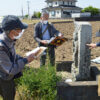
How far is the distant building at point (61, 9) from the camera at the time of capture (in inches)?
2181

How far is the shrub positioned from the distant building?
52.1m

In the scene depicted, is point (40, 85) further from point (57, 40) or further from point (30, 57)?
point (57, 40)

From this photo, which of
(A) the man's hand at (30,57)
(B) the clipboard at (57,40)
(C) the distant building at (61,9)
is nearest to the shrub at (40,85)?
(A) the man's hand at (30,57)

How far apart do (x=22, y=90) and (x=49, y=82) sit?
0.60 m

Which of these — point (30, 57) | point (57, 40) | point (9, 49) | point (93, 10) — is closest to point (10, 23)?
point (9, 49)

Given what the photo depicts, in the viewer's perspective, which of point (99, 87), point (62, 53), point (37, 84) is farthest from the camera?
point (62, 53)

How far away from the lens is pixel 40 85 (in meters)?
3.47

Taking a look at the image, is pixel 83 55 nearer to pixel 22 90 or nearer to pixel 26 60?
pixel 22 90

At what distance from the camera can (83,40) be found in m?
4.03

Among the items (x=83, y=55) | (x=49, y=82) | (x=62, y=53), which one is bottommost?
(x=62, y=53)

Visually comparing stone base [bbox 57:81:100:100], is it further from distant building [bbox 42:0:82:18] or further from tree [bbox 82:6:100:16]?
tree [bbox 82:6:100:16]

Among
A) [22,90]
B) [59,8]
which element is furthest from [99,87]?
[59,8]

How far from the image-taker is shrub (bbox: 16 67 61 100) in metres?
3.42

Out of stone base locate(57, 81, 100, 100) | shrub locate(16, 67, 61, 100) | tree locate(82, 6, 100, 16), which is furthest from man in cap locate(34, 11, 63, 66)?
tree locate(82, 6, 100, 16)
